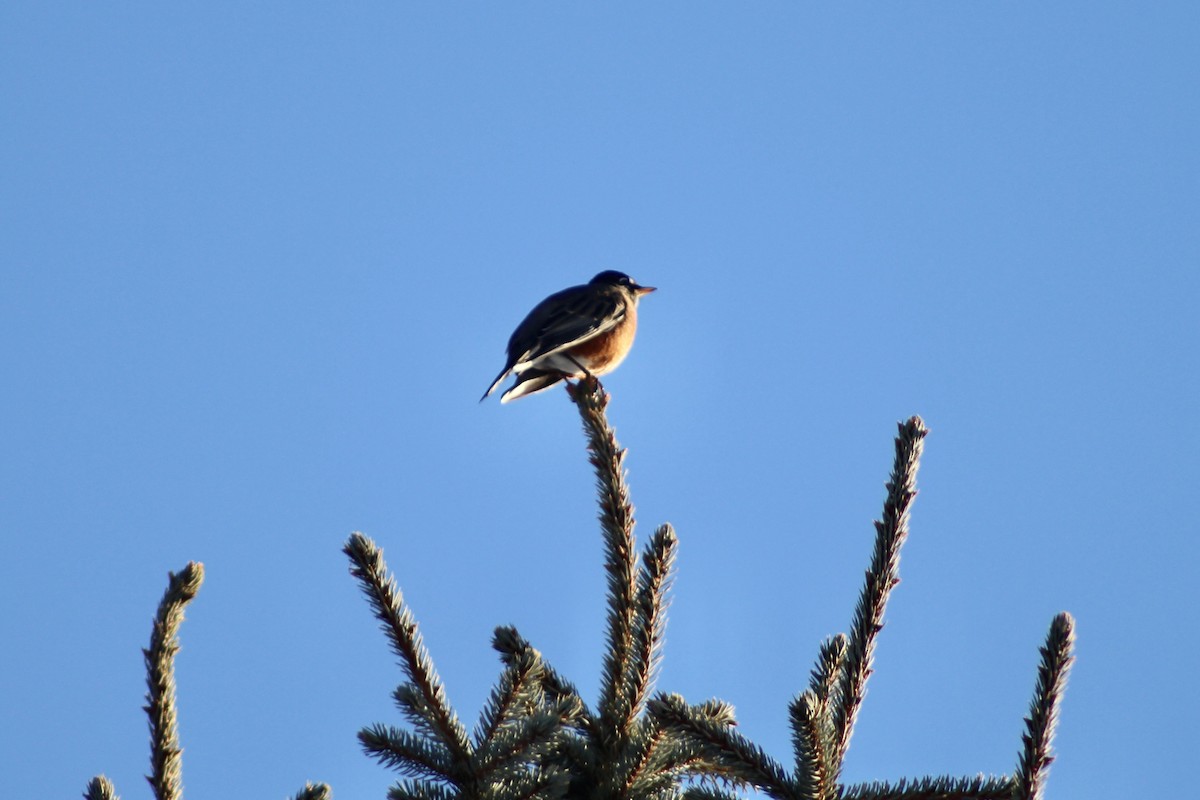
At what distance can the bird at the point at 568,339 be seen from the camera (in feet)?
22.7

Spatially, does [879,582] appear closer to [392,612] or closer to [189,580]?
[392,612]

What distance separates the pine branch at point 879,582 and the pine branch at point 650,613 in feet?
1.46

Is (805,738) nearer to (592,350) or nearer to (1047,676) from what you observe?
(1047,676)

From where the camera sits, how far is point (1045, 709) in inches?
80.7

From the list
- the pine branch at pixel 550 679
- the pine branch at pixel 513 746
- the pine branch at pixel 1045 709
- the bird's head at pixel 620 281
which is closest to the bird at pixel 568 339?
the bird's head at pixel 620 281

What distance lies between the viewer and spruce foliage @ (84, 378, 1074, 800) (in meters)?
2.21

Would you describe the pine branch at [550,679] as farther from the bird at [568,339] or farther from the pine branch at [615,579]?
the bird at [568,339]

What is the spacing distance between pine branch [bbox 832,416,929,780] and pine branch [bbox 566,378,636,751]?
507 mm

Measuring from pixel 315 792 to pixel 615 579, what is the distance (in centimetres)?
91

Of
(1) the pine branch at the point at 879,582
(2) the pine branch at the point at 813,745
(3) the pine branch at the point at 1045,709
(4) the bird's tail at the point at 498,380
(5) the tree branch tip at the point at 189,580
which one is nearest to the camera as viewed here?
(3) the pine branch at the point at 1045,709

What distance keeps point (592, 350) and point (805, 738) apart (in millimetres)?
5242

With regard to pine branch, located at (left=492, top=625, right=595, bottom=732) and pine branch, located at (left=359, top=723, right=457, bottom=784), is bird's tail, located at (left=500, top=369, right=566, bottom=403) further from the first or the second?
pine branch, located at (left=359, top=723, right=457, bottom=784)

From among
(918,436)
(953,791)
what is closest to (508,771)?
(953,791)

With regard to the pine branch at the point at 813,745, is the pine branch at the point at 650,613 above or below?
above
